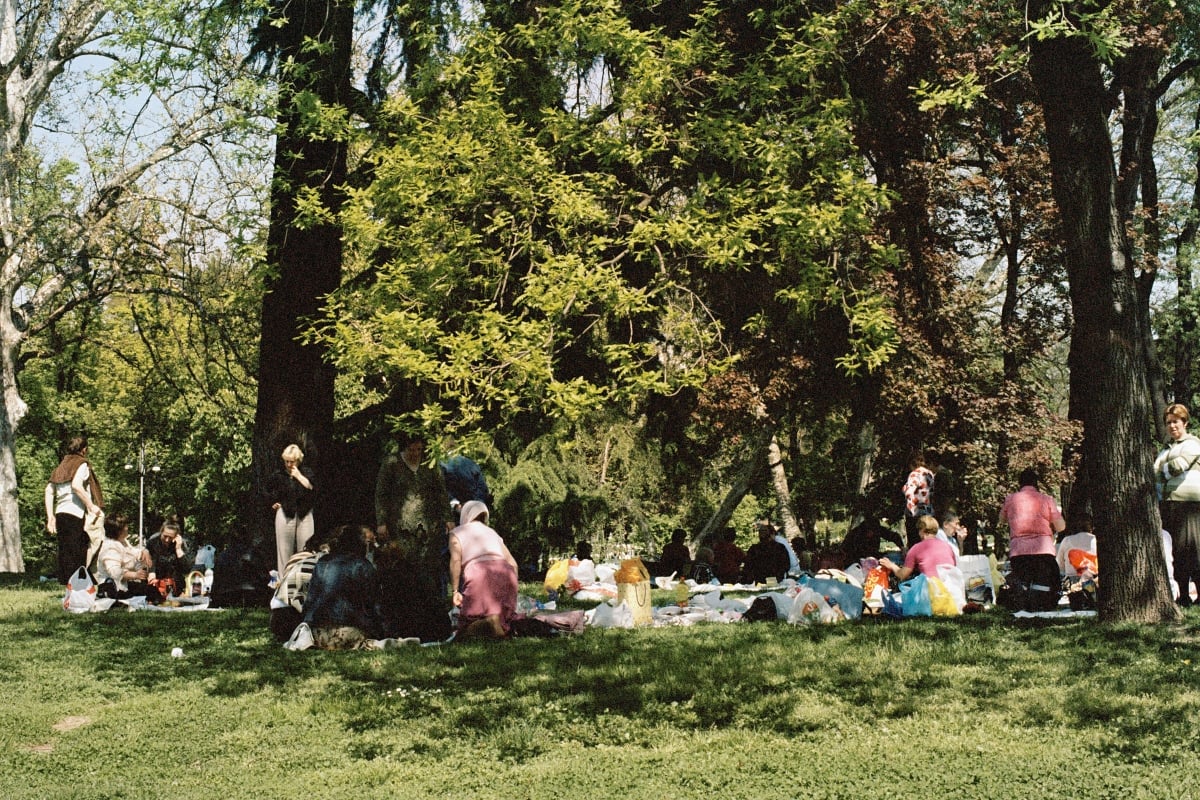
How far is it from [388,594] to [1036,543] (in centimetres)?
659

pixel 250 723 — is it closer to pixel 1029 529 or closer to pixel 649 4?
pixel 1029 529

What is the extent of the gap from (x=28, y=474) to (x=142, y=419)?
47.1 ft

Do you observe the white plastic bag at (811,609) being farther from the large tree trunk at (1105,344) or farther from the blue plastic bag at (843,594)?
the large tree trunk at (1105,344)

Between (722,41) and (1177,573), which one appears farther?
(722,41)

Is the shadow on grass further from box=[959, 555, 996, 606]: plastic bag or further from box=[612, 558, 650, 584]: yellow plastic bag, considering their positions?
box=[959, 555, 996, 606]: plastic bag

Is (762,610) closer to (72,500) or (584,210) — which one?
(584,210)

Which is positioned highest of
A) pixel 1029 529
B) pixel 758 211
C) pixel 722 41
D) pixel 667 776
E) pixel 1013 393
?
pixel 722 41

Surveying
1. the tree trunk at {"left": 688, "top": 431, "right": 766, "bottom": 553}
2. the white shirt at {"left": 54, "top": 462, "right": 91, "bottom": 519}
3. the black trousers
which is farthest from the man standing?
the tree trunk at {"left": 688, "top": 431, "right": 766, "bottom": 553}

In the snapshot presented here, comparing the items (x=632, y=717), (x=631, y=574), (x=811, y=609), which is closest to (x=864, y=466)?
(x=631, y=574)

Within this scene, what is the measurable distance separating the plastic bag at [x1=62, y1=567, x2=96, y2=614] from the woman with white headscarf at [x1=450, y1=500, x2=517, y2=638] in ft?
16.6

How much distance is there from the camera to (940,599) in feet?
39.7

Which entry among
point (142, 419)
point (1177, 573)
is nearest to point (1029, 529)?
point (1177, 573)

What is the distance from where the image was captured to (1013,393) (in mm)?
21734

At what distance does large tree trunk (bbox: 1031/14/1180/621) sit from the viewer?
1022cm
